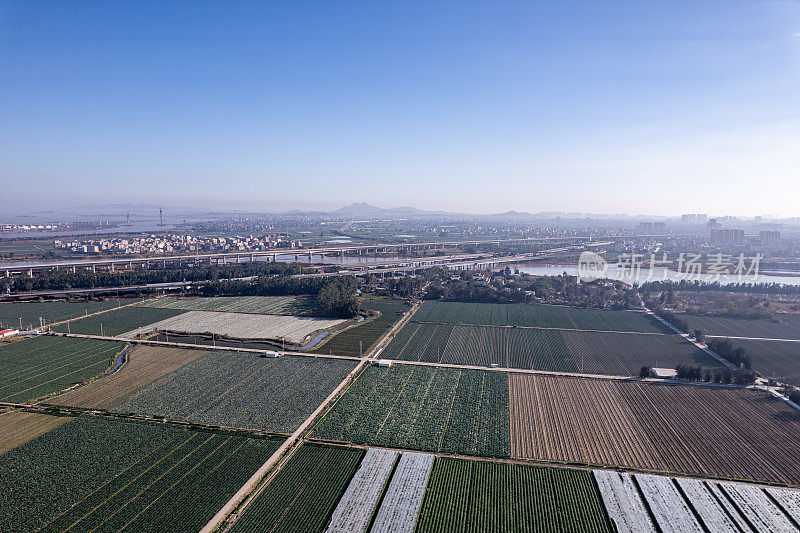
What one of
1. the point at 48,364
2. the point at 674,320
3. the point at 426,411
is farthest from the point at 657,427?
the point at 48,364

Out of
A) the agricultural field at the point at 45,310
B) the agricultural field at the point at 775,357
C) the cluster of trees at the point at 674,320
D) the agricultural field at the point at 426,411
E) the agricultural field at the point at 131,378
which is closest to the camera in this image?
the agricultural field at the point at 426,411

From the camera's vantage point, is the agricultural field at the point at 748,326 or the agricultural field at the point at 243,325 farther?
the agricultural field at the point at 748,326

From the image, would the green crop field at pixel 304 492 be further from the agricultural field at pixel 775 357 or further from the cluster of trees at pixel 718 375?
the agricultural field at pixel 775 357

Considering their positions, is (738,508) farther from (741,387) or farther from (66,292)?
(66,292)

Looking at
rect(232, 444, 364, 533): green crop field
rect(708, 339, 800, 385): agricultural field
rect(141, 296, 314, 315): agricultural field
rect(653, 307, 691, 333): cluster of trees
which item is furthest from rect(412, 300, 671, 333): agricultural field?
rect(232, 444, 364, 533): green crop field

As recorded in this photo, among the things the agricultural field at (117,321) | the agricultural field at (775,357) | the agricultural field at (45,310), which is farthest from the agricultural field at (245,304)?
the agricultural field at (775,357)

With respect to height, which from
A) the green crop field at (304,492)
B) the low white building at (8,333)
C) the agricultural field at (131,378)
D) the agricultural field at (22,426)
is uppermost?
the low white building at (8,333)
